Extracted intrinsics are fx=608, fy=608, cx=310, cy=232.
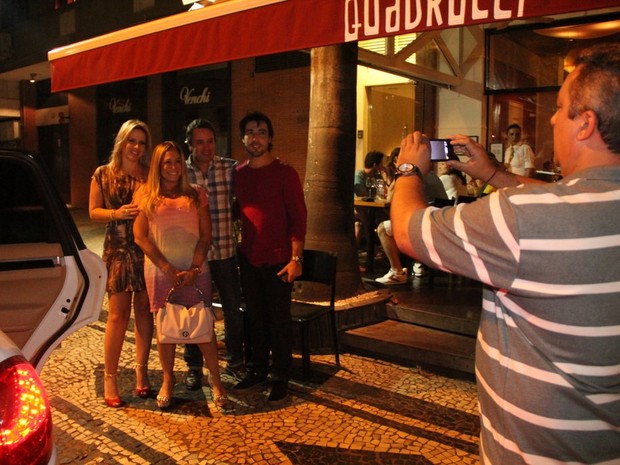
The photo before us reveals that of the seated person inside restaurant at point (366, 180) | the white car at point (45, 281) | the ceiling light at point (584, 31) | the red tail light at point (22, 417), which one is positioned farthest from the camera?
the ceiling light at point (584, 31)

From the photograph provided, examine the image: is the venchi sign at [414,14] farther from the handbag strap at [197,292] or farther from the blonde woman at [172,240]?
the handbag strap at [197,292]

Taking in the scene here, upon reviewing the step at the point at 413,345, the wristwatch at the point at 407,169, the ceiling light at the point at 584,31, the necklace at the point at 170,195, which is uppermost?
the ceiling light at the point at 584,31

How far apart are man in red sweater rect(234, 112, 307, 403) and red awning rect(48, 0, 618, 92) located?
616 mm

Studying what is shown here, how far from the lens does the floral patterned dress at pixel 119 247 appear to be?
4.16 m

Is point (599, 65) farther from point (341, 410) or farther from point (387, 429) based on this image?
point (341, 410)

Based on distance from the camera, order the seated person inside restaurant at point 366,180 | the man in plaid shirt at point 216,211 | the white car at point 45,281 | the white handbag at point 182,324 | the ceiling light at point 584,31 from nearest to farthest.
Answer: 1. the white car at point 45,281
2. the white handbag at point 182,324
3. the man in plaid shirt at point 216,211
4. the seated person inside restaurant at point 366,180
5. the ceiling light at point 584,31

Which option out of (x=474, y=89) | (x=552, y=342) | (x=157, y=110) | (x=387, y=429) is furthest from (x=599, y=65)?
(x=157, y=110)

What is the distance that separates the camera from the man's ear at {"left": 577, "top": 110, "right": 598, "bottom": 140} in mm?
1467

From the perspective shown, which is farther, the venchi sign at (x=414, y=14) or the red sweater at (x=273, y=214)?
the red sweater at (x=273, y=214)

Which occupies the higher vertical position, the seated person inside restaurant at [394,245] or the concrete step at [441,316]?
the seated person inside restaurant at [394,245]

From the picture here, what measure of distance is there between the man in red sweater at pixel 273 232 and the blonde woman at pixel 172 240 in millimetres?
331

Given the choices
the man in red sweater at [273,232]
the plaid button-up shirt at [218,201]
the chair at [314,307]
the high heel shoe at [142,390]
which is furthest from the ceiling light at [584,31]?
the high heel shoe at [142,390]

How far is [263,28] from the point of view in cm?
379

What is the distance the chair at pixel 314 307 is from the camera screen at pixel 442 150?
8.75 ft
